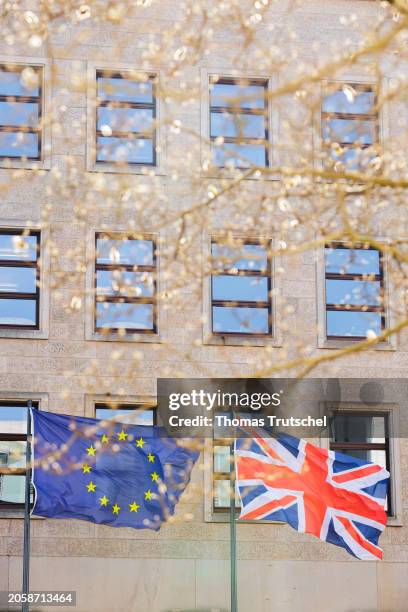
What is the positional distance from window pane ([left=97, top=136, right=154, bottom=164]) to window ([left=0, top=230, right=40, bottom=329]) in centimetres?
215

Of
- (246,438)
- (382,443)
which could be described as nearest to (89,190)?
(246,438)

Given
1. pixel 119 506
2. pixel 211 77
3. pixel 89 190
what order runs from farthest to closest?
1. pixel 211 77
2. pixel 89 190
3. pixel 119 506

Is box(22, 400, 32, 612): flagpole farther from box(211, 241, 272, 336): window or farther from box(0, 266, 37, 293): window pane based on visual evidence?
box(211, 241, 272, 336): window

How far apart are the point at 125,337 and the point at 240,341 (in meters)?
2.19

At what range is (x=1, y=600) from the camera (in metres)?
26.1

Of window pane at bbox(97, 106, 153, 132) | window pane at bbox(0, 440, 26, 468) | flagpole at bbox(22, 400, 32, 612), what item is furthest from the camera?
window pane at bbox(97, 106, 153, 132)

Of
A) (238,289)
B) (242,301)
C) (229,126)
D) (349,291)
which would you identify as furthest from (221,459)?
(229,126)

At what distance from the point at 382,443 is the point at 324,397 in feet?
4.75

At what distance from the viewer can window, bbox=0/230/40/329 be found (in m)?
27.3

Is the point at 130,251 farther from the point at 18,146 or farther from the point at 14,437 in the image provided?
the point at 14,437

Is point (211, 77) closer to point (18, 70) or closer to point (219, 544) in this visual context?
point (18, 70)

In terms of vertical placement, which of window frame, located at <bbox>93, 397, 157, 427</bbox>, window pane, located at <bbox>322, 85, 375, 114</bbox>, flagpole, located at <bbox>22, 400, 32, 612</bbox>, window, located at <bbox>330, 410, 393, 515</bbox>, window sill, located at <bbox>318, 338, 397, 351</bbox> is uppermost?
window pane, located at <bbox>322, 85, 375, 114</bbox>

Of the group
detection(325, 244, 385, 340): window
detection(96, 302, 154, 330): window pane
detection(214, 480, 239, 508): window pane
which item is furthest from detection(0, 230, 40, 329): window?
detection(325, 244, 385, 340): window

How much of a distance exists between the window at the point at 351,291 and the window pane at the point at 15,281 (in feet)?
18.7
